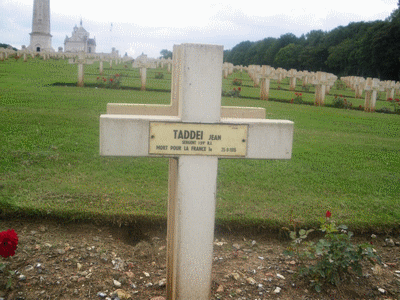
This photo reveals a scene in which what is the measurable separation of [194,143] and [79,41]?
10643 cm

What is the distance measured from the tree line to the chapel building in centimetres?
4461

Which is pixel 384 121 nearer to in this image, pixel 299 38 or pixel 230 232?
pixel 230 232

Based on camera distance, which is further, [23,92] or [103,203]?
[23,92]

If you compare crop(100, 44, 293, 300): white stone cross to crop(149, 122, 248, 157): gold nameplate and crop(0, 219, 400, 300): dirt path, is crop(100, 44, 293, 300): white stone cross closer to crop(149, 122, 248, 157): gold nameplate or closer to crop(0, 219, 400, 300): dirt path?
crop(149, 122, 248, 157): gold nameplate

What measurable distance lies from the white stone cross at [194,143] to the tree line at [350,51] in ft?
142

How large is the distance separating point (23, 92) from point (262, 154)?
10435 mm

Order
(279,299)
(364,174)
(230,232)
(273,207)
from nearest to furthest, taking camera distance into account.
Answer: (279,299) → (230,232) → (273,207) → (364,174)

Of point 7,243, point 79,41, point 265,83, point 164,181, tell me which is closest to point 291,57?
point 265,83

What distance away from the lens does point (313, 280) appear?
10.4 feet

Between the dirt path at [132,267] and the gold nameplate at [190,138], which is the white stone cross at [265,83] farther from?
the gold nameplate at [190,138]

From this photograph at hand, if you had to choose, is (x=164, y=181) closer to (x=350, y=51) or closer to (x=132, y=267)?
(x=132, y=267)

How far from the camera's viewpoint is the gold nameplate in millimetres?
2521

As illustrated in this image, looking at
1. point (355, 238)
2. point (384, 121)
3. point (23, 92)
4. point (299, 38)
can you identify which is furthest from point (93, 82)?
point (299, 38)

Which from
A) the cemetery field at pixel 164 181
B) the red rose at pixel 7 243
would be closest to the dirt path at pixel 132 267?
the cemetery field at pixel 164 181
